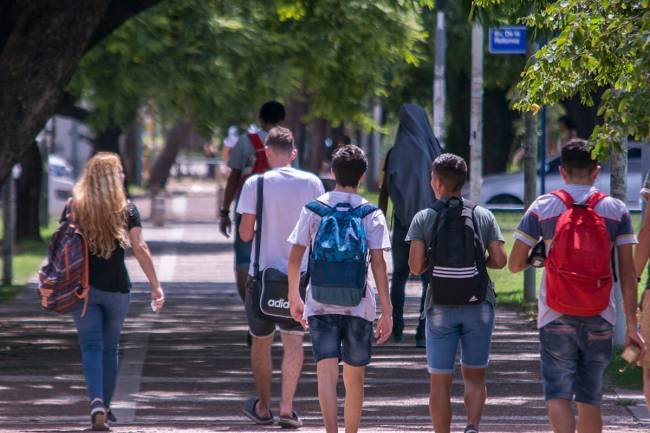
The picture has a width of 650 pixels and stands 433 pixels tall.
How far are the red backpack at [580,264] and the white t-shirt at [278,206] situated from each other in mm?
2138

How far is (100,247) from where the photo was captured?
8.65 m

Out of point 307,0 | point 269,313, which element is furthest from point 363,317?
point 307,0

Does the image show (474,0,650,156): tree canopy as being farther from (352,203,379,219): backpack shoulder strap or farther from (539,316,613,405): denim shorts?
(352,203,379,219): backpack shoulder strap

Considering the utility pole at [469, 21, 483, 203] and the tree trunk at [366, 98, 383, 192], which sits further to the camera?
the tree trunk at [366, 98, 383, 192]

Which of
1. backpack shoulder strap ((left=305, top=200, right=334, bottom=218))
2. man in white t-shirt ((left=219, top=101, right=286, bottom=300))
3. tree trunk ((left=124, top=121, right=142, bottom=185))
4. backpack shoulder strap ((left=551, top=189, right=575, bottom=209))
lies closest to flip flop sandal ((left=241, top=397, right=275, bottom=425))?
backpack shoulder strap ((left=305, top=200, right=334, bottom=218))

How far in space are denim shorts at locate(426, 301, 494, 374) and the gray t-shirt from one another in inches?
3.3

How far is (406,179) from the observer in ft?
39.4

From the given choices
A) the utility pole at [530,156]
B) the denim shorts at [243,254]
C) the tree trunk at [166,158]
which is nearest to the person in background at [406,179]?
the denim shorts at [243,254]

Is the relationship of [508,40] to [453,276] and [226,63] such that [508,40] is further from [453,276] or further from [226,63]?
[453,276]

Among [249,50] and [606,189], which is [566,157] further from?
[606,189]

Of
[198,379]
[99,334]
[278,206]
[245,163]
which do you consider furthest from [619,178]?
[99,334]

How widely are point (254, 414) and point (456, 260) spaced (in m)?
1.91

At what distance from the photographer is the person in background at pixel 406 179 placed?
39.2 ft

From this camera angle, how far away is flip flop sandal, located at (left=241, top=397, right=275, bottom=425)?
8711mm
